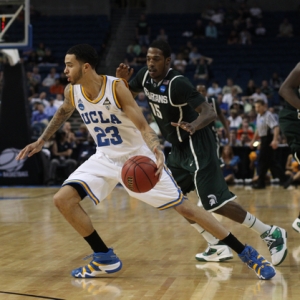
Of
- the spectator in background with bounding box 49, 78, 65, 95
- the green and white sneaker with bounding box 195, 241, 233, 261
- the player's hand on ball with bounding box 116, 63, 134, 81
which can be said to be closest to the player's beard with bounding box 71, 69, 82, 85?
the player's hand on ball with bounding box 116, 63, 134, 81

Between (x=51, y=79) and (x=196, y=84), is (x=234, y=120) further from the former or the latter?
(x=51, y=79)

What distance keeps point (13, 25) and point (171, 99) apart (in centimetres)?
970

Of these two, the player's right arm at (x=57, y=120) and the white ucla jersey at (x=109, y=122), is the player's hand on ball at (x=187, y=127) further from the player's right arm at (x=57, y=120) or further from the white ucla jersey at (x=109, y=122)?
the player's right arm at (x=57, y=120)

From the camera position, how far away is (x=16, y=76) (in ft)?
45.7

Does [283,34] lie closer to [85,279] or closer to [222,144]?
[222,144]

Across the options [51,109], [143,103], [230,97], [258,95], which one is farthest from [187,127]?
[143,103]

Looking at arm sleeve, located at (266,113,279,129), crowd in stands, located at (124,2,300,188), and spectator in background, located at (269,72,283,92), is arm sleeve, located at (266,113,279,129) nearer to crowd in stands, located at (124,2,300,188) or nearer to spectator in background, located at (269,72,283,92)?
crowd in stands, located at (124,2,300,188)

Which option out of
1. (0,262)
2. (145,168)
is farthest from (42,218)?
(145,168)

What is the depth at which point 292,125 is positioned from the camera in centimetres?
608

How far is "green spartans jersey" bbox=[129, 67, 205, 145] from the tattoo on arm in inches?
29.4

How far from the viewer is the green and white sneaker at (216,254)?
211 inches

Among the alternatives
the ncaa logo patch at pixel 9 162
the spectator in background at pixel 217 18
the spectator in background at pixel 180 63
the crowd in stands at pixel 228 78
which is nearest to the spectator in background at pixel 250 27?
the crowd in stands at pixel 228 78

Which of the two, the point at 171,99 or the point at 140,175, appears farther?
the point at 171,99

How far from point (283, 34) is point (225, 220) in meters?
14.1
